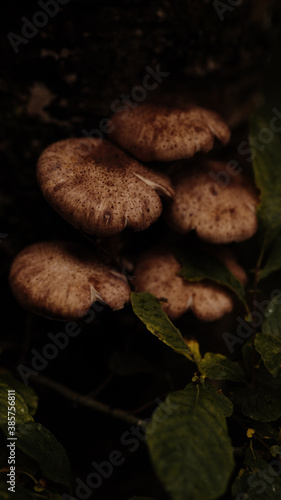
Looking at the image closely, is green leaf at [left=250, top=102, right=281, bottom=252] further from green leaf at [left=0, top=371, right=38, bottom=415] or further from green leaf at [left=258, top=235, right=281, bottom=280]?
green leaf at [left=0, top=371, right=38, bottom=415]

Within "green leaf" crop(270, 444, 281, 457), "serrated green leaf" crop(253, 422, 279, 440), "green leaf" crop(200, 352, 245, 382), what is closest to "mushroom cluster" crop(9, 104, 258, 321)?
"green leaf" crop(200, 352, 245, 382)

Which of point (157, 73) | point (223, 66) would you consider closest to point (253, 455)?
point (157, 73)

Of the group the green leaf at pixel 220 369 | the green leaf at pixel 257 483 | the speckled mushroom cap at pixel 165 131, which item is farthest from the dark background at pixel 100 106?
the green leaf at pixel 257 483

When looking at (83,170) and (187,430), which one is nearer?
(187,430)

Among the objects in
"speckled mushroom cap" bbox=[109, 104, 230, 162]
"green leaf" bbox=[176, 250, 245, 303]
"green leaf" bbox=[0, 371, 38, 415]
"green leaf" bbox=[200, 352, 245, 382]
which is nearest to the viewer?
"green leaf" bbox=[200, 352, 245, 382]

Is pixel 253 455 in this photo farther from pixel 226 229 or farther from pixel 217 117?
pixel 217 117
